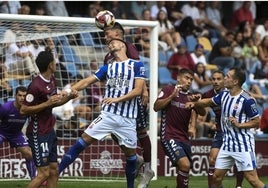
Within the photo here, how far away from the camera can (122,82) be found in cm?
1173

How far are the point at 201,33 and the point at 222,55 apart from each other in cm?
98

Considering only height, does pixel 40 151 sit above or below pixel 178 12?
below

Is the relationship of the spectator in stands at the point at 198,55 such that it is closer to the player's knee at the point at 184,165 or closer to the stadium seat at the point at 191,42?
the stadium seat at the point at 191,42

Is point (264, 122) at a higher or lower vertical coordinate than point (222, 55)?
lower

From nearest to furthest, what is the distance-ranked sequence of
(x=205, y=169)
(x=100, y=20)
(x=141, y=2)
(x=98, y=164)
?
1. (x=100, y=20)
2. (x=98, y=164)
3. (x=205, y=169)
4. (x=141, y=2)

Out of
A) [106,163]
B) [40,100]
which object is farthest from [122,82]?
[106,163]

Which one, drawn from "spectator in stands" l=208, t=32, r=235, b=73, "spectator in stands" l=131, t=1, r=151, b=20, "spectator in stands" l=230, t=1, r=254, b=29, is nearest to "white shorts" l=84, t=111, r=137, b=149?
"spectator in stands" l=208, t=32, r=235, b=73

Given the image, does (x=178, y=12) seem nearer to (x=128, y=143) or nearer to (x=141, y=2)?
(x=141, y=2)

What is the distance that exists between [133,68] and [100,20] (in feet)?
3.85

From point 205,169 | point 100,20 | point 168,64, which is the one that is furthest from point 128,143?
point 168,64

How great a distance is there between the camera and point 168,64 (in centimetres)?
2070

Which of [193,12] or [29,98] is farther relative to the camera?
[193,12]

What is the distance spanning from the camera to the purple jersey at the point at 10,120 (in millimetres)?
14133

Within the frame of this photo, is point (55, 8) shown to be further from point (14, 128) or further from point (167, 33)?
point (14, 128)
